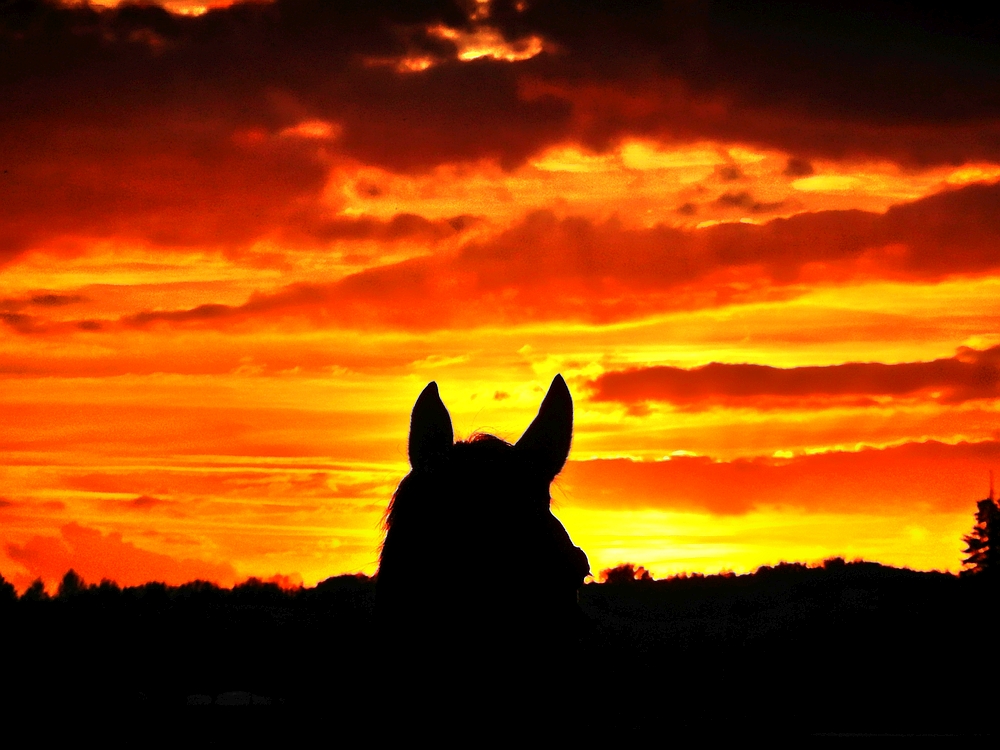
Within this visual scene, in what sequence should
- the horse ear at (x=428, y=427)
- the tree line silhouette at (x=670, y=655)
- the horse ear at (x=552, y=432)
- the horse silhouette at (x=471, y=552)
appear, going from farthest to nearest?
the tree line silhouette at (x=670, y=655) < the horse ear at (x=552, y=432) < the horse ear at (x=428, y=427) < the horse silhouette at (x=471, y=552)

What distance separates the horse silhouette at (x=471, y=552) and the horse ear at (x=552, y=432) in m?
0.08

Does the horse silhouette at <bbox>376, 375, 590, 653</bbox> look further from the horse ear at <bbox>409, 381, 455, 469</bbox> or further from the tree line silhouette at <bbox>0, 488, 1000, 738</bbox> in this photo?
the tree line silhouette at <bbox>0, 488, 1000, 738</bbox>

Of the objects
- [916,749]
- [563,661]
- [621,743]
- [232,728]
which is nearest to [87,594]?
[232,728]

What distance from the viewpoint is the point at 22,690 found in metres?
7.15

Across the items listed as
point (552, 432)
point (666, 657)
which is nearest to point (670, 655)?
point (666, 657)

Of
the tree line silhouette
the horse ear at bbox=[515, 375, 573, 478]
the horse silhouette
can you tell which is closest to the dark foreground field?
the tree line silhouette

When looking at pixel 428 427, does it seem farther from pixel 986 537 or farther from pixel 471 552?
pixel 986 537

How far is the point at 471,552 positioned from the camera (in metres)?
3.19

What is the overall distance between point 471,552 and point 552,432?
0.71 meters

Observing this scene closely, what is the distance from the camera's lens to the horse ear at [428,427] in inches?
142

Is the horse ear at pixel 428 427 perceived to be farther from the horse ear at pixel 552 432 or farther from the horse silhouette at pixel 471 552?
the horse ear at pixel 552 432

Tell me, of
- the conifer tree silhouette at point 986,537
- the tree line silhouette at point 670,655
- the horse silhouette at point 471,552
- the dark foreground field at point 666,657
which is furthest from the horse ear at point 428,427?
the conifer tree silhouette at point 986,537

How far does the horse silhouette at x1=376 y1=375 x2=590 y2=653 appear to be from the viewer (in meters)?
3.09

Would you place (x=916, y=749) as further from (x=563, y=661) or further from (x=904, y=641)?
(x=904, y=641)
